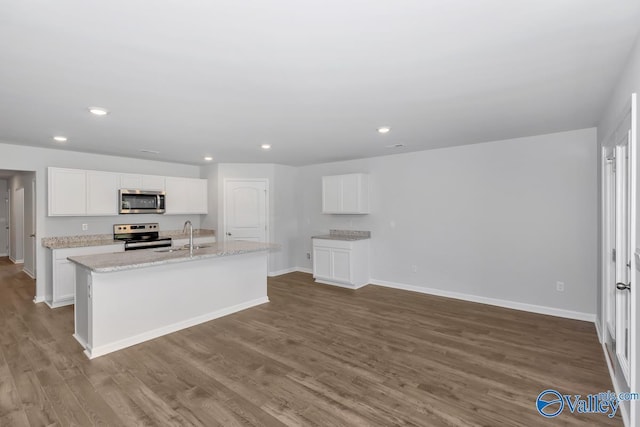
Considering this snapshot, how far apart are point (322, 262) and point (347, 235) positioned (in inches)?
29.4

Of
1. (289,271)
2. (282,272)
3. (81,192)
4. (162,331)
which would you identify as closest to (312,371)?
(162,331)

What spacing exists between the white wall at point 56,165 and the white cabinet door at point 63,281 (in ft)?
1.67

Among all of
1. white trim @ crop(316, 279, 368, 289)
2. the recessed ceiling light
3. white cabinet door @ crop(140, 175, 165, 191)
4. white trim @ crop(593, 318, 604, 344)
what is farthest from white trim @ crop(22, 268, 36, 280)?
white trim @ crop(593, 318, 604, 344)

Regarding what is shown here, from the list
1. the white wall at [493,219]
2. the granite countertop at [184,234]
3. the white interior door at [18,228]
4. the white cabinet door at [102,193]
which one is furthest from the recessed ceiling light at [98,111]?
the white interior door at [18,228]

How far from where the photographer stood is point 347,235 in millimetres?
6316

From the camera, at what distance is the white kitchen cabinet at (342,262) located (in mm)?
5668

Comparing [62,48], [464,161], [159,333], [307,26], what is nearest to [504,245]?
[464,161]

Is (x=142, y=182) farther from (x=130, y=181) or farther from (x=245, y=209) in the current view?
(x=245, y=209)

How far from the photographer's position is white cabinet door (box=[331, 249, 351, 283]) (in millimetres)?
5676

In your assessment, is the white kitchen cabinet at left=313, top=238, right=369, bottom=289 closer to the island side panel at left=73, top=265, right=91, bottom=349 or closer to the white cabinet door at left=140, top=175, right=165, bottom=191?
the white cabinet door at left=140, top=175, right=165, bottom=191

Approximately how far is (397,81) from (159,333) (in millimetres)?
3593

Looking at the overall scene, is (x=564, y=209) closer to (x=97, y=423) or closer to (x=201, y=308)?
(x=201, y=308)

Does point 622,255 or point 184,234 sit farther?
point 184,234

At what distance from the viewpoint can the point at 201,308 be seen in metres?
4.08
